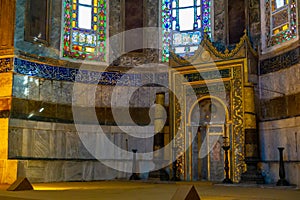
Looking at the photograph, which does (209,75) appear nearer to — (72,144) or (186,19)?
(186,19)

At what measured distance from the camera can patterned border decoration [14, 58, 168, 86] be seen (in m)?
10.4

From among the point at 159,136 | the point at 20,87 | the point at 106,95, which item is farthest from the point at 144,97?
the point at 20,87

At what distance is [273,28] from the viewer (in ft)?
33.5

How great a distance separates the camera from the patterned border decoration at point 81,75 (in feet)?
34.0

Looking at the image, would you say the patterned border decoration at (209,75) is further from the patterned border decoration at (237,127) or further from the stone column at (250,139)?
the stone column at (250,139)

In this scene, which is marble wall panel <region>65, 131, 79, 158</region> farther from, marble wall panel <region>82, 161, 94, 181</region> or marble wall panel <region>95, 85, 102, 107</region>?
marble wall panel <region>95, 85, 102, 107</region>

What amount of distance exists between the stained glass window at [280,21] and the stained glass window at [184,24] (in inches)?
76.2

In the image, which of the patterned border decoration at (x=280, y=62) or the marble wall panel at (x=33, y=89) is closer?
the patterned border decoration at (x=280, y=62)

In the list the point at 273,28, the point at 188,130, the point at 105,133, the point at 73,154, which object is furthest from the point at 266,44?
the point at 73,154

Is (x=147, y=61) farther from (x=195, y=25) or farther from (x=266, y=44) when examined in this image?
(x=266, y=44)

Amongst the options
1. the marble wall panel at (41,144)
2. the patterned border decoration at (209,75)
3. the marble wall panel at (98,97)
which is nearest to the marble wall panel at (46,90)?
the marble wall panel at (41,144)

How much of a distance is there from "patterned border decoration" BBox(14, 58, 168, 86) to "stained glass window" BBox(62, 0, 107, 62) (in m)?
0.46

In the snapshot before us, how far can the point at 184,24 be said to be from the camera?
1226cm

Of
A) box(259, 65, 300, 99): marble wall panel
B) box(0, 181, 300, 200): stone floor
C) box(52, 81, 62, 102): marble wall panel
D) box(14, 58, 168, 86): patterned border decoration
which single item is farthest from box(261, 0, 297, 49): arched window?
box(52, 81, 62, 102): marble wall panel
